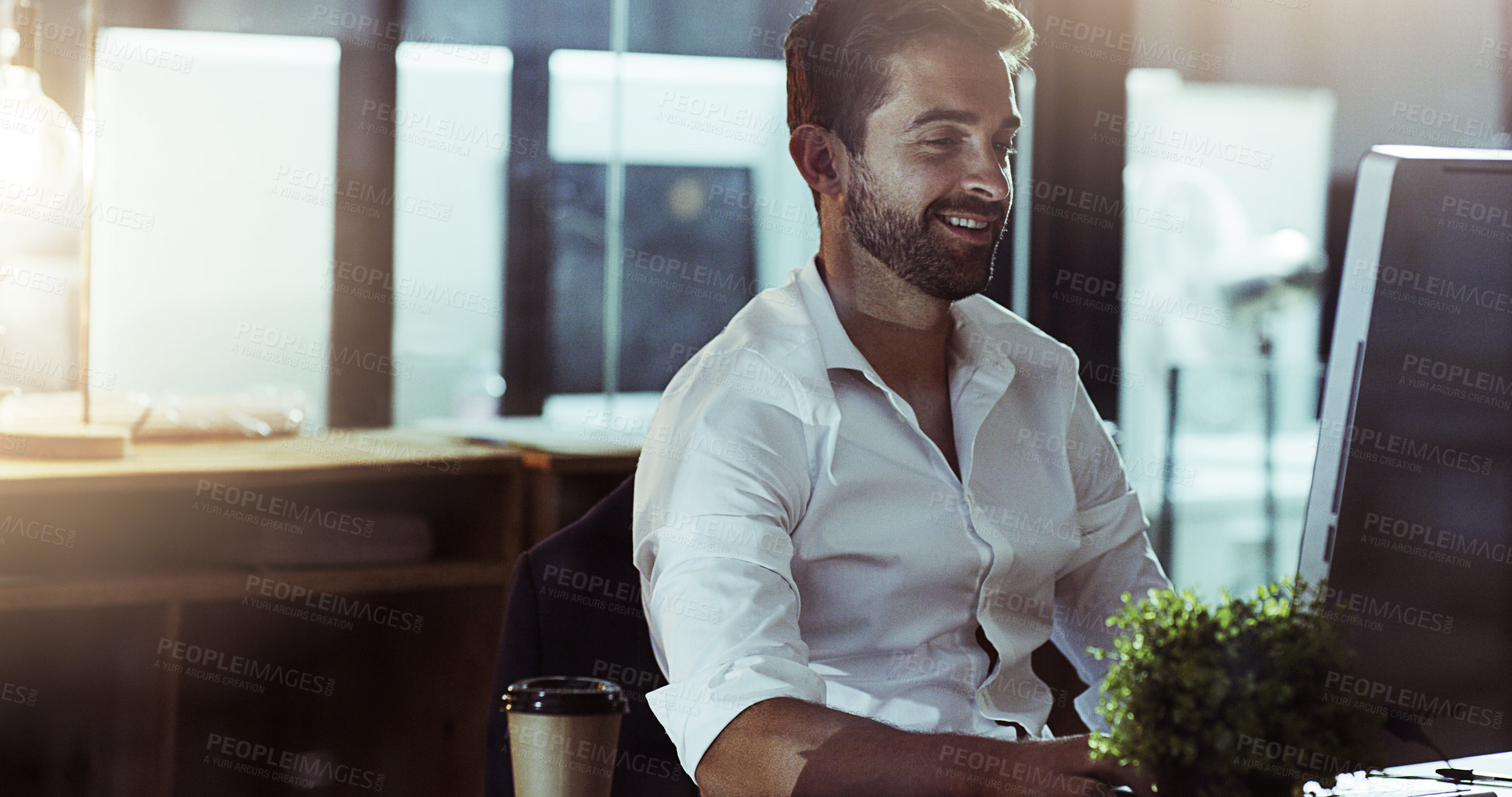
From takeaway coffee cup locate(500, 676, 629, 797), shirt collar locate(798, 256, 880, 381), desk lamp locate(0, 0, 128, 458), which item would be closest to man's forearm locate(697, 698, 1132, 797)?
takeaway coffee cup locate(500, 676, 629, 797)

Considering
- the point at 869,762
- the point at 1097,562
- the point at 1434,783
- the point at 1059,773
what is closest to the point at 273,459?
the point at 1097,562

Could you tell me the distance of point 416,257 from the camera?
366cm

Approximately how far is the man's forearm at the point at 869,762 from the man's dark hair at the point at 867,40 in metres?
0.76

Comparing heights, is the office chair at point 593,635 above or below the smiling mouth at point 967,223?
below

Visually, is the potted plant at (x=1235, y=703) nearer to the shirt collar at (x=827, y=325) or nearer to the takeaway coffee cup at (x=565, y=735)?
the takeaway coffee cup at (x=565, y=735)

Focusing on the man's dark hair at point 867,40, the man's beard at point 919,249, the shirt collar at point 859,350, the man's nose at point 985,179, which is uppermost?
the man's dark hair at point 867,40

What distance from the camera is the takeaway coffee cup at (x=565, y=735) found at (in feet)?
3.20

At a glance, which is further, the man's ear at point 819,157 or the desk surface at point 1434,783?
the man's ear at point 819,157

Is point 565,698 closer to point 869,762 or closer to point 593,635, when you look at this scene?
point 869,762

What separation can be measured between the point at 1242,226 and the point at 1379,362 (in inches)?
137

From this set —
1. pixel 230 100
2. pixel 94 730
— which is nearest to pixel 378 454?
pixel 94 730

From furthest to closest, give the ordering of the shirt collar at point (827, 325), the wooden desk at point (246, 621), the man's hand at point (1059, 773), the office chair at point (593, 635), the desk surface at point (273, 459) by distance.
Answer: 1. the wooden desk at point (246, 621)
2. the desk surface at point (273, 459)
3. the shirt collar at point (827, 325)
4. the office chair at point (593, 635)
5. the man's hand at point (1059, 773)

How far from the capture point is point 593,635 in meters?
1.38

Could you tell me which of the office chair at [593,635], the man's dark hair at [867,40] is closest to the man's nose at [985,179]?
the man's dark hair at [867,40]
